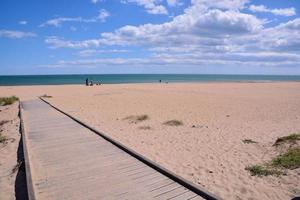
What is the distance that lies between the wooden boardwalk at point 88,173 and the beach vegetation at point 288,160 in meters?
2.94

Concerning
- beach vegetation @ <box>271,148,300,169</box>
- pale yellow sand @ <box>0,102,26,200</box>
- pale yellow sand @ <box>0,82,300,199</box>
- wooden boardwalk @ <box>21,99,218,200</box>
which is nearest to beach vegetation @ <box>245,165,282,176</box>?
pale yellow sand @ <box>0,82,300,199</box>

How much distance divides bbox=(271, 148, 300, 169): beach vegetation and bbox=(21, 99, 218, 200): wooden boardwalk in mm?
2943

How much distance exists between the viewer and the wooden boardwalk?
5.13m

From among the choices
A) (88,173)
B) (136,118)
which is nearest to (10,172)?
(88,173)

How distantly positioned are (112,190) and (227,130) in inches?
276

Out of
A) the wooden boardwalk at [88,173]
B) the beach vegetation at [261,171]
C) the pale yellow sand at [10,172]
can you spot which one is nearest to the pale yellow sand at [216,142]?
the beach vegetation at [261,171]

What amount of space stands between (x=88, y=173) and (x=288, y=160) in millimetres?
4708

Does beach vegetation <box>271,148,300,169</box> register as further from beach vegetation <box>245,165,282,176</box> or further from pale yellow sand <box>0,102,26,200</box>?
pale yellow sand <box>0,102,26,200</box>

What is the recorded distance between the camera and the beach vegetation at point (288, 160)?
22.6 ft

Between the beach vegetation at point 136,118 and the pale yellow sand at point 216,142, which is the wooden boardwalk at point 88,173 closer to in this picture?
the pale yellow sand at point 216,142

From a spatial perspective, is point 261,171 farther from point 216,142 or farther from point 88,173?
point 88,173

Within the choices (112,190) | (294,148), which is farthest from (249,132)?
(112,190)

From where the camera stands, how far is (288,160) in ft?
23.5

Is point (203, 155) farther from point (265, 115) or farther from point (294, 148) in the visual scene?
point (265, 115)
